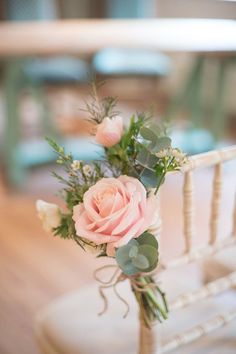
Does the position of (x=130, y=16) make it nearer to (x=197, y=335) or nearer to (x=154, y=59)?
(x=154, y=59)

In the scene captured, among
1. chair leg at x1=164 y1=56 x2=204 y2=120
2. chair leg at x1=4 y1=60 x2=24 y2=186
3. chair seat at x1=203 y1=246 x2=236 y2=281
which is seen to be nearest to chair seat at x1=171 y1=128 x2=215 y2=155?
chair leg at x1=164 y1=56 x2=204 y2=120

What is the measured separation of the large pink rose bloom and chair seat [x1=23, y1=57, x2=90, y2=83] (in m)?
2.30

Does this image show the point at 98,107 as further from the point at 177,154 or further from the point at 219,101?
the point at 219,101

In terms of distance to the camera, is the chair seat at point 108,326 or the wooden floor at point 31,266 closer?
the chair seat at point 108,326

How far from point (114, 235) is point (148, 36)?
1685 millimetres

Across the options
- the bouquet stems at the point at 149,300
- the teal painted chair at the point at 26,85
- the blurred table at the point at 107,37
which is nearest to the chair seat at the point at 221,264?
the bouquet stems at the point at 149,300

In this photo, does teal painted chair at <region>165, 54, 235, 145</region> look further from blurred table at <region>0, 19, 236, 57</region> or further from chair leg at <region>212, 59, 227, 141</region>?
blurred table at <region>0, 19, 236, 57</region>

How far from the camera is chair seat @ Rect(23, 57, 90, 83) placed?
2916 millimetres

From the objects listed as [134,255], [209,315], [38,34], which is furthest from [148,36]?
[134,255]

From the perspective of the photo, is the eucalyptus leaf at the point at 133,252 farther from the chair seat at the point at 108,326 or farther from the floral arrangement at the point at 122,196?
the chair seat at the point at 108,326

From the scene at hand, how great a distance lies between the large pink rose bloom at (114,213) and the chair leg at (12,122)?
2.10 m

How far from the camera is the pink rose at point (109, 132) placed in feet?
2.02

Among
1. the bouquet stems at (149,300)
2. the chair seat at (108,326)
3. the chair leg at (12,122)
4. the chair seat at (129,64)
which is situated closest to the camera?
the bouquet stems at (149,300)

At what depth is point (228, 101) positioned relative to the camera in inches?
148
